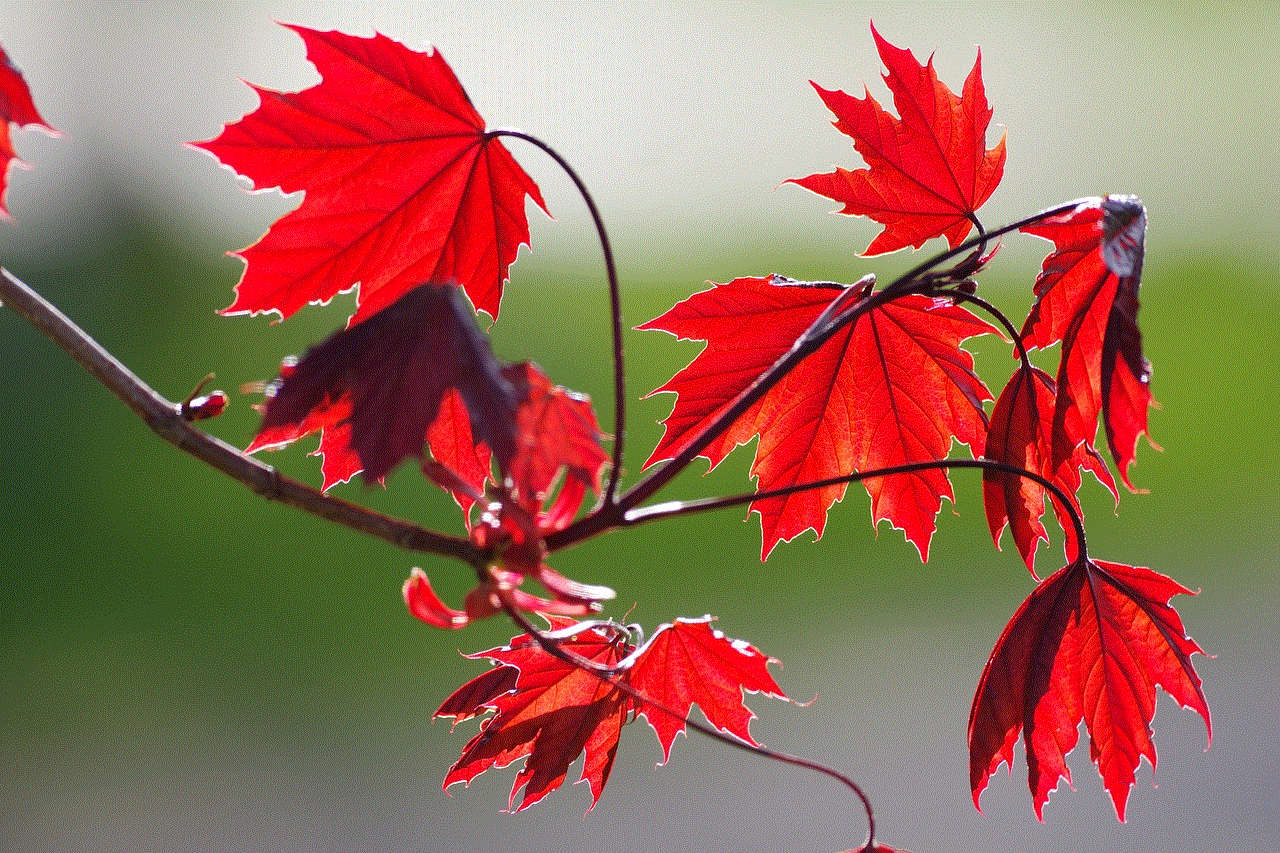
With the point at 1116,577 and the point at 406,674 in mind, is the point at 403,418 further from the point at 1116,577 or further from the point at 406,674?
the point at 406,674

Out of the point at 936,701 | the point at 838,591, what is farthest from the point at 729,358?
the point at 838,591

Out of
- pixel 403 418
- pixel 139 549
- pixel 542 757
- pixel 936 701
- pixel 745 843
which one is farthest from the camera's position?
pixel 139 549

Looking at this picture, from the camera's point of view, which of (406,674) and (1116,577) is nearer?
(1116,577)

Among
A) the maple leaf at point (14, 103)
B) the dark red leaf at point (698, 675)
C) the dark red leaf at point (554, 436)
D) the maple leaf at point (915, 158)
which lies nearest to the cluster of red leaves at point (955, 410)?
the maple leaf at point (915, 158)

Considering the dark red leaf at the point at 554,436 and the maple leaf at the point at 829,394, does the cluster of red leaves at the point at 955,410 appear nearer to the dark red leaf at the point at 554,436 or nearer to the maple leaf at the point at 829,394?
the maple leaf at the point at 829,394

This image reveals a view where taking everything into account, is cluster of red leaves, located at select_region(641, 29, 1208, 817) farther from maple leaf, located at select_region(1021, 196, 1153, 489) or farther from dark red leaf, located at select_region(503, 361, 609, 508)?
dark red leaf, located at select_region(503, 361, 609, 508)

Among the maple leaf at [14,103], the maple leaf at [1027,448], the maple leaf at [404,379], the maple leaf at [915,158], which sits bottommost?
the maple leaf at [1027,448]

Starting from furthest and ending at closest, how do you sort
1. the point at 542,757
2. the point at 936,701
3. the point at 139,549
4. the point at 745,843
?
the point at 139,549 → the point at 936,701 → the point at 745,843 → the point at 542,757

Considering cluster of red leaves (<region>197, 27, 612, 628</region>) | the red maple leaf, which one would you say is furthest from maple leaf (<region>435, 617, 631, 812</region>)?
cluster of red leaves (<region>197, 27, 612, 628</region>)
